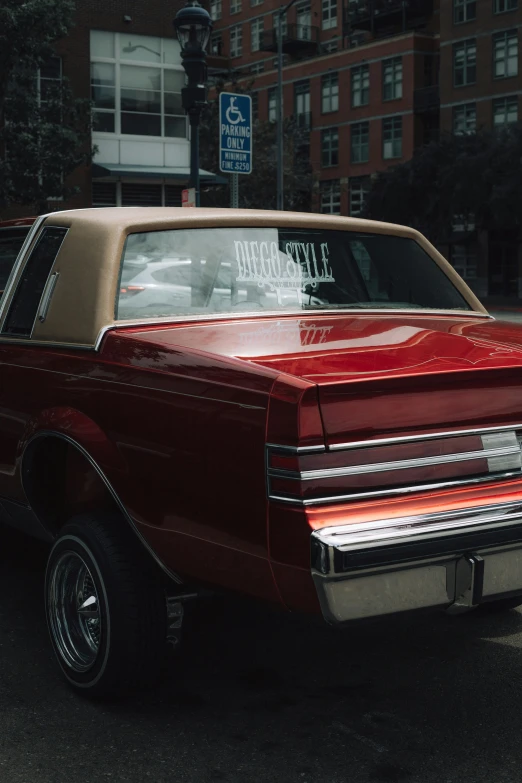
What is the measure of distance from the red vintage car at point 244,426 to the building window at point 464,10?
53838 millimetres

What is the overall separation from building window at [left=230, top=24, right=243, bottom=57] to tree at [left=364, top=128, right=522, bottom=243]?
2782cm

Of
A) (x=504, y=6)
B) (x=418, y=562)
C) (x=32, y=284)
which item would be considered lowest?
(x=418, y=562)

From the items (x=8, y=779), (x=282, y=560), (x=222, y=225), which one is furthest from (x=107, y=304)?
(x=8, y=779)

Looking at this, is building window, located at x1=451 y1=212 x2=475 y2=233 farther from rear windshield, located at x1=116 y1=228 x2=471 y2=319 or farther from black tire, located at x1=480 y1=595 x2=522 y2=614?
black tire, located at x1=480 y1=595 x2=522 y2=614

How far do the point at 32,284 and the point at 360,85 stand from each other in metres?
60.2

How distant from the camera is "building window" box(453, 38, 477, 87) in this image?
5481 centimetres

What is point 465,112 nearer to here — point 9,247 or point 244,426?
point 9,247

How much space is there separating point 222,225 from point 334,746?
7.14 feet

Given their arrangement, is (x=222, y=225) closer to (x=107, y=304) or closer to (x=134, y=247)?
(x=134, y=247)

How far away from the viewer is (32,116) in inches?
1048

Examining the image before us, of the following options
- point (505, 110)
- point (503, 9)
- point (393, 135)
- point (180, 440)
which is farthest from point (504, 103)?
point (180, 440)

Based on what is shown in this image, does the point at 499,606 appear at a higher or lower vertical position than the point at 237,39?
lower

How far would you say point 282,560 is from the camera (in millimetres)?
3088

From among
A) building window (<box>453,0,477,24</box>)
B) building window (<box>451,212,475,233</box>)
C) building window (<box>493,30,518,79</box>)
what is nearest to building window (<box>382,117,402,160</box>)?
building window (<box>451,212,475,233</box>)
